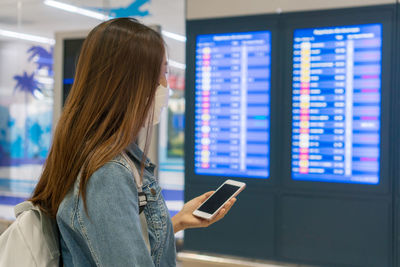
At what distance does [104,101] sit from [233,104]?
2.43m

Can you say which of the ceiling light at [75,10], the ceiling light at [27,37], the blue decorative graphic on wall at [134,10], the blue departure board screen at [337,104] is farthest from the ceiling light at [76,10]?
the blue departure board screen at [337,104]

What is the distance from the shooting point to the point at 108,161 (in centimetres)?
102

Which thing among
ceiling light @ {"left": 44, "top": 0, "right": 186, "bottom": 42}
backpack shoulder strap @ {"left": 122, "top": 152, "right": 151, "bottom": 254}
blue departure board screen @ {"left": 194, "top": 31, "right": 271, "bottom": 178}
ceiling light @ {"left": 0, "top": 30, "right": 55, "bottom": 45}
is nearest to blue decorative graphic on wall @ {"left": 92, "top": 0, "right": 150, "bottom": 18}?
ceiling light @ {"left": 44, "top": 0, "right": 186, "bottom": 42}

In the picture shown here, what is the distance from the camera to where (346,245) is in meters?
3.20

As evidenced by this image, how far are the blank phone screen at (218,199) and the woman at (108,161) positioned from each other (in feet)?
1.14

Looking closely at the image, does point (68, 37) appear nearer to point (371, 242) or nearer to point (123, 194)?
point (371, 242)

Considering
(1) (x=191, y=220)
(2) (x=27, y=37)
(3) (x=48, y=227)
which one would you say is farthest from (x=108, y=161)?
(2) (x=27, y=37)

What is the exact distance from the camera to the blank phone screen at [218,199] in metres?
1.56

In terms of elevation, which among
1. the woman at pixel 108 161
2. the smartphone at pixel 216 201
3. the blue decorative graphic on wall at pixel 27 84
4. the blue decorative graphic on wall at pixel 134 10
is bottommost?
the smartphone at pixel 216 201

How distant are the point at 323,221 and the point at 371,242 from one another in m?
0.37

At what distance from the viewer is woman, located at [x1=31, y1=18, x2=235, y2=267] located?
0.98 meters

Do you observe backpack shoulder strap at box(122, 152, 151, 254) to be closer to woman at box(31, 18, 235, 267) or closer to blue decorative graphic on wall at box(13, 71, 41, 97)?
woman at box(31, 18, 235, 267)

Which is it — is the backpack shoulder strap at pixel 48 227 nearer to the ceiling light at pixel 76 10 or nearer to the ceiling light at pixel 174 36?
the ceiling light at pixel 174 36

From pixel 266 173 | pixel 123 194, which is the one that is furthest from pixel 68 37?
pixel 123 194
